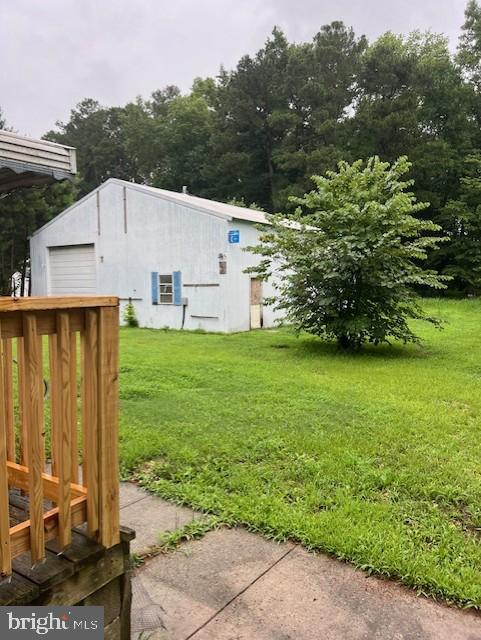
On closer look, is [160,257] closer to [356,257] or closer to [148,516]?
[356,257]

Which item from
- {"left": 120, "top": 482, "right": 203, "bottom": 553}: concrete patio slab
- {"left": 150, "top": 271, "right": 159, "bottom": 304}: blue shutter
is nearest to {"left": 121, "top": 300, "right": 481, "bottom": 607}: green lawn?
{"left": 120, "top": 482, "right": 203, "bottom": 553}: concrete patio slab

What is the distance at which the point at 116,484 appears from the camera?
1663 millimetres

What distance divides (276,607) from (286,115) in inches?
1100

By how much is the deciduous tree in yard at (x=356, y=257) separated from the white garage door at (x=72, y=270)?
317 inches

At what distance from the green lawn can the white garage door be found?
867cm

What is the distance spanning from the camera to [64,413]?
1.52 metres

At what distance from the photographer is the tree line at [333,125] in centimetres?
2247

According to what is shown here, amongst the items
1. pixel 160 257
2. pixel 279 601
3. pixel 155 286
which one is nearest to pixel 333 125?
pixel 160 257

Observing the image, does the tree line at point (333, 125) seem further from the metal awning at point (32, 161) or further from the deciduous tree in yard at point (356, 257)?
the metal awning at point (32, 161)

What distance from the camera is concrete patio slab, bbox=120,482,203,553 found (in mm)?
2496

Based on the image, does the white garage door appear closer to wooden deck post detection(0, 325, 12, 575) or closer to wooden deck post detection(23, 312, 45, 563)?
wooden deck post detection(23, 312, 45, 563)

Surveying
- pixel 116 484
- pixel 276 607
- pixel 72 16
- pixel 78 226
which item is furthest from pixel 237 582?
pixel 78 226

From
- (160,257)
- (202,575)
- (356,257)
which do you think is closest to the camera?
(202,575)

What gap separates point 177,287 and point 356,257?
6507mm
